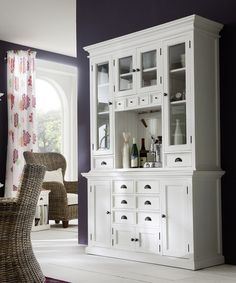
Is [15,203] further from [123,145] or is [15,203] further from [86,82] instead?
[86,82]

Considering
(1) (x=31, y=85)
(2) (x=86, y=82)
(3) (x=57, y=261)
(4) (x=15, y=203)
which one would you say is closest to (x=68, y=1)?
(2) (x=86, y=82)

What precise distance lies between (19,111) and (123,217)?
3.95 m

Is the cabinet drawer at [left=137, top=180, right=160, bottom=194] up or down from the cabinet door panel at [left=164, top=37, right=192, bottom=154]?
down

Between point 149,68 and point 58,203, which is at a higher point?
point 149,68

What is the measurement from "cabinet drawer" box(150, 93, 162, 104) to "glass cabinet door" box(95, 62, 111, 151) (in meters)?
0.55

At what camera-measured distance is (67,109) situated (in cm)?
924

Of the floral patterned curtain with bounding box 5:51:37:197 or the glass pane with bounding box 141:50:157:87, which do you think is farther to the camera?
the floral patterned curtain with bounding box 5:51:37:197

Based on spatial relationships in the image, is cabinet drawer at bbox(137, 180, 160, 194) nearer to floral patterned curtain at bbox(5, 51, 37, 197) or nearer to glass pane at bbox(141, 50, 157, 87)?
glass pane at bbox(141, 50, 157, 87)

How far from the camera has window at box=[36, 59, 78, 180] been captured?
29.6 ft

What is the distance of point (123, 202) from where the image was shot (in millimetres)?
4508

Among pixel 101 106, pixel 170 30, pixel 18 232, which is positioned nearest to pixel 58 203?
pixel 101 106

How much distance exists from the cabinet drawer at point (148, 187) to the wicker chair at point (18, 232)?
1461 millimetres

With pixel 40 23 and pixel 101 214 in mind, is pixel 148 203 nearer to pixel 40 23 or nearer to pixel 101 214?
pixel 101 214

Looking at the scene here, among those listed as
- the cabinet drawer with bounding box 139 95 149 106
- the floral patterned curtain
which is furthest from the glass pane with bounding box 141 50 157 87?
the floral patterned curtain
